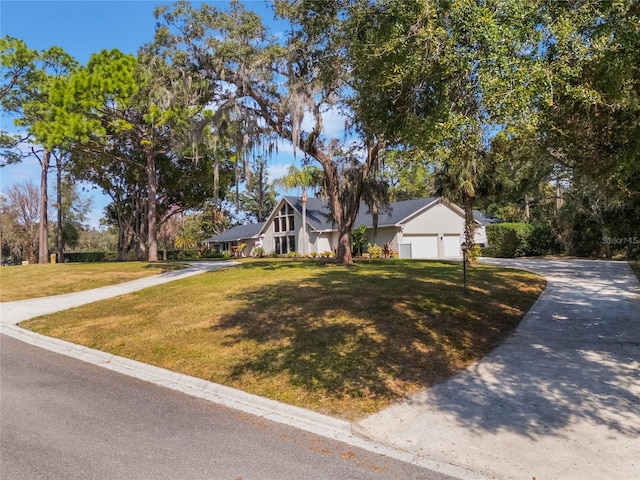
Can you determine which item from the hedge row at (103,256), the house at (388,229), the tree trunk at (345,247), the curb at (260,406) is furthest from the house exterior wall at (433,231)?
the curb at (260,406)

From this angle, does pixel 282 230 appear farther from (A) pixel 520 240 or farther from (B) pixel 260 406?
(B) pixel 260 406

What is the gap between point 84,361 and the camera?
25.3 ft

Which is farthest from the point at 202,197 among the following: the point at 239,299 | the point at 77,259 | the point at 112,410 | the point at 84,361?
the point at 112,410

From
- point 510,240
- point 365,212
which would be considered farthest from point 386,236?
point 510,240

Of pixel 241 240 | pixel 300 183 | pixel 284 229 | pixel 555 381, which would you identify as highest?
pixel 300 183

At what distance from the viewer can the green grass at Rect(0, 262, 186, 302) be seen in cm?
1694

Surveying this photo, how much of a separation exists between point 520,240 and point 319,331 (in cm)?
2511

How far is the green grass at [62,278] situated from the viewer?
16.9 m

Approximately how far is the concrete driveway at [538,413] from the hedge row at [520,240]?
22380 mm

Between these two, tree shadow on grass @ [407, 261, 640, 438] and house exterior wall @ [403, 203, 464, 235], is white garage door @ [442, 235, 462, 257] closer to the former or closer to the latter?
house exterior wall @ [403, 203, 464, 235]

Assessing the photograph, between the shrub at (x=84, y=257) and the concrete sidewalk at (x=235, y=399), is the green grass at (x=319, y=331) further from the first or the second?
the shrub at (x=84, y=257)

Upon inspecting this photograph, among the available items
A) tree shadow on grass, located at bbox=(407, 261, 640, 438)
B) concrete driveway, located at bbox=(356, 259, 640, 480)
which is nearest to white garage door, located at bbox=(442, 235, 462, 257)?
tree shadow on grass, located at bbox=(407, 261, 640, 438)

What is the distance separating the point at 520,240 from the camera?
2928 centimetres

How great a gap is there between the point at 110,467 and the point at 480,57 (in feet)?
16.7
